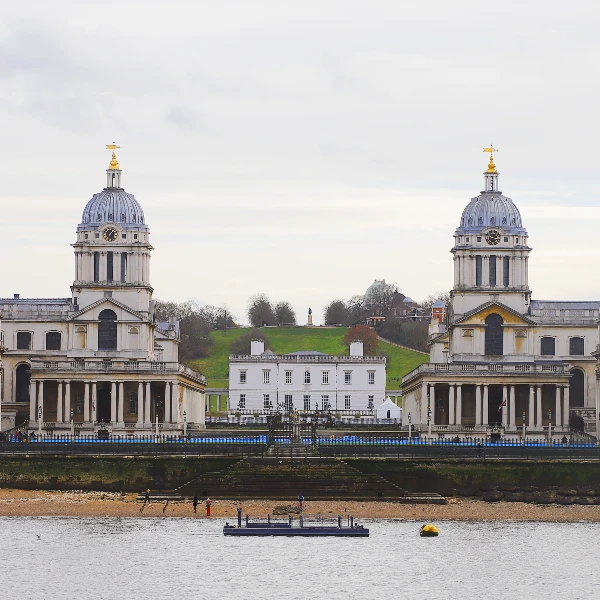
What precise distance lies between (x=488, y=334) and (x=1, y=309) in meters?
36.7

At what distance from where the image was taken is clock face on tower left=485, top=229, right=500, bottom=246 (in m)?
148

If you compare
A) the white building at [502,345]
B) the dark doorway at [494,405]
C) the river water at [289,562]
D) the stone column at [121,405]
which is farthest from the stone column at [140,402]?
the river water at [289,562]

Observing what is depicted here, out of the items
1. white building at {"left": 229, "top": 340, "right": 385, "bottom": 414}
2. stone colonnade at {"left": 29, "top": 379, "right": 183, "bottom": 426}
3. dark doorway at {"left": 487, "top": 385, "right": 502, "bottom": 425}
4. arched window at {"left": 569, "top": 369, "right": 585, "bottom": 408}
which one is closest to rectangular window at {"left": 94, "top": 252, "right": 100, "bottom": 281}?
stone colonnade at {"left": 29, "top": 379, "right": 183, "bottom": 426}

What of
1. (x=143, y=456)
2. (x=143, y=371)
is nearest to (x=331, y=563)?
(x=143, y=456)

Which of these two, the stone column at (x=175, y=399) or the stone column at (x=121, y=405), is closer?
the stone column at (x=121, y=405)

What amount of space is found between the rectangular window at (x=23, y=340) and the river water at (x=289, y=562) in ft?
162

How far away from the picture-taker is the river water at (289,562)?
79.6m

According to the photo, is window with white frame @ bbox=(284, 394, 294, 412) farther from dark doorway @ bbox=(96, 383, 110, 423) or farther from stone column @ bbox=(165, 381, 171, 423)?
stone column @ bbox=(165, 381, 171, 423)

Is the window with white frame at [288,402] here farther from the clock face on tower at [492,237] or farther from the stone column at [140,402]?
the clock face on tower at [492,237]

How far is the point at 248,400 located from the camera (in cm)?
17888

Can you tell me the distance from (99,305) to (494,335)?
1168 inches

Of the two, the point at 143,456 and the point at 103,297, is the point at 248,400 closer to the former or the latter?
the point at 103,297

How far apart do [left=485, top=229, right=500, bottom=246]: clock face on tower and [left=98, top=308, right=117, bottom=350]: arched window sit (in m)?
28.6

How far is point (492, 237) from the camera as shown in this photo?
148000 millimetres
